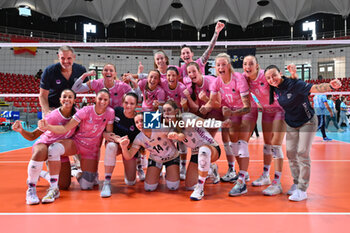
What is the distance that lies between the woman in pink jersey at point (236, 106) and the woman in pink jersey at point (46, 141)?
1.72m

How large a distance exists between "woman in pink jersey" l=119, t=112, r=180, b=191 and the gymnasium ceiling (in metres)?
30.1

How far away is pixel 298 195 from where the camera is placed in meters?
2.82

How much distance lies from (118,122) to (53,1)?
3030 cm

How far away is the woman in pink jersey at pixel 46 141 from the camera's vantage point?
9.30ft

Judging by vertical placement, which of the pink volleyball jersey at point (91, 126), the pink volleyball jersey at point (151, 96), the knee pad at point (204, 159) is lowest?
the knee pad at point (204, 159)

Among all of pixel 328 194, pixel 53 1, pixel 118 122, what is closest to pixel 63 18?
pixel 53 1

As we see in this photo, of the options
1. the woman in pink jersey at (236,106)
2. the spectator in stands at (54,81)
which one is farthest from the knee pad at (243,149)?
the spectator in stands at (54,81)

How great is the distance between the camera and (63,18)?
2916cm

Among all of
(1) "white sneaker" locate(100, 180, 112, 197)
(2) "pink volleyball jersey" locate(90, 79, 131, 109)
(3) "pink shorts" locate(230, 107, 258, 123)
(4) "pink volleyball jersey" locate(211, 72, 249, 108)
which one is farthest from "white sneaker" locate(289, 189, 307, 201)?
(2) "pink volleyball jersey" locate(90, 79, 131, 109)

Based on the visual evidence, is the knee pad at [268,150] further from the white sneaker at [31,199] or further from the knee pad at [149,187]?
the white sneaker at [31,199]

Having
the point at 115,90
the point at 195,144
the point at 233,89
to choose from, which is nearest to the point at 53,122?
the point at 115,90

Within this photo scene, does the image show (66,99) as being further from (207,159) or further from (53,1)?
(53,1)

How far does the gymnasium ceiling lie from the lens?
29.0m

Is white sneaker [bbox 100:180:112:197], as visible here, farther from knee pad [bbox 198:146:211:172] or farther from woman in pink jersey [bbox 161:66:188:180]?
woman in pink jersey [bbox 161:66:188:180]
